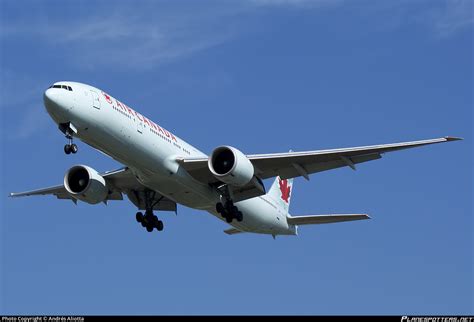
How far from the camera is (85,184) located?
45.2 metres

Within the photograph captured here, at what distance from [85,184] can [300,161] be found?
9918 millimetres

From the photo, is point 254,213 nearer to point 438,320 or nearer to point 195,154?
point 195,154

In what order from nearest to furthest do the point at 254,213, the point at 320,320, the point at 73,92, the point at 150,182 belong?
the point at 320,320 → the point at 73,92 → the point at 150,182 → the point at 254,213

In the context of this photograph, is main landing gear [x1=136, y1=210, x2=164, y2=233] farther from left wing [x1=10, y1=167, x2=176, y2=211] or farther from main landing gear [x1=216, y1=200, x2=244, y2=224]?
main landing gear [x1=216, y1=200, x2=244, y2=224]

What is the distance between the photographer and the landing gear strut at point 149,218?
46.7 m

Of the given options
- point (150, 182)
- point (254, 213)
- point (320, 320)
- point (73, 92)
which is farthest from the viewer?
point (254, 213)

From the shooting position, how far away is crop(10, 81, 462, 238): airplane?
1549 inches

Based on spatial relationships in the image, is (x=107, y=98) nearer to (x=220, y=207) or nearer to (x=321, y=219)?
(x=220, y=207)

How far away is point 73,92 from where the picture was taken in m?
39.1

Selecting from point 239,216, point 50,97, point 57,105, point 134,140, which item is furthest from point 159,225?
point 50,97

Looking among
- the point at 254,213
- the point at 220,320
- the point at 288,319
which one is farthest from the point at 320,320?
the point at 254,213

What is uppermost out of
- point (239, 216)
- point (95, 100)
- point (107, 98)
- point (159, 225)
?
point (107, 98)

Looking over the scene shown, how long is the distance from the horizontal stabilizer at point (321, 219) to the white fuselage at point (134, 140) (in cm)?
379

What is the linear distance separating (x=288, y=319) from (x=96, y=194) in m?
17.7
